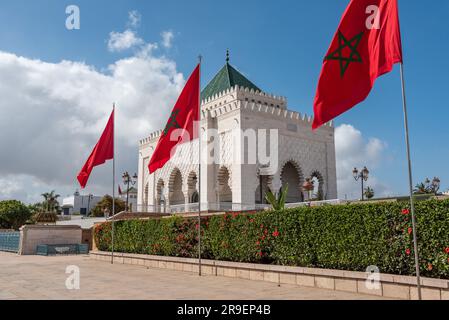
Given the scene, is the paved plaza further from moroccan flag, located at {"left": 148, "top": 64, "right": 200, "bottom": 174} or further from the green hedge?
moroccan flag, located at {"left": 148, "top": 64, "right": 200, "bottom": 174}

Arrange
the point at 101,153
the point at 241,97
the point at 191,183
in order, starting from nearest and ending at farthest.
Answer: the point at 101,153, the point at 191,183, the point at 241,97

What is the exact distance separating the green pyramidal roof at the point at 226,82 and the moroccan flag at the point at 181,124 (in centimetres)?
2823

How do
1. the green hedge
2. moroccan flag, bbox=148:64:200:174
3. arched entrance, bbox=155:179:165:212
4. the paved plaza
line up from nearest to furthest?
1. the green hedge
2. the paved plaza
3. moroccan flag, bbox=148:64:200:174
4. arched entrance, bbox=155:179:165:212

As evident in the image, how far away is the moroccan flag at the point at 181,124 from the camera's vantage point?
988cm

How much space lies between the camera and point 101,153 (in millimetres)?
13867

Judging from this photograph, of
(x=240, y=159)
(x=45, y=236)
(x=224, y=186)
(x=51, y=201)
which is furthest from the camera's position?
(x=51, y=201)

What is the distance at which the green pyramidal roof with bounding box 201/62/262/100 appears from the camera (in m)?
39.1

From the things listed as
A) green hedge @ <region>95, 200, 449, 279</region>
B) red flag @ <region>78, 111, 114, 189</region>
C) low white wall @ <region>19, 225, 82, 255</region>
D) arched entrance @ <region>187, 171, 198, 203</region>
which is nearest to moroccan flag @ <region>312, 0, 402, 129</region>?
green hedge @ <region>95, 200, 449, 279</region>

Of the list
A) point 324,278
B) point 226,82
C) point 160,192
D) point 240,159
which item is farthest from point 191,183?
point 324,278

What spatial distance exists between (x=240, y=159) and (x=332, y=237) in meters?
22.8

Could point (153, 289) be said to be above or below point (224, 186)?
below

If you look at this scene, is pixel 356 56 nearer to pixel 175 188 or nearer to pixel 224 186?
pixel 224 186

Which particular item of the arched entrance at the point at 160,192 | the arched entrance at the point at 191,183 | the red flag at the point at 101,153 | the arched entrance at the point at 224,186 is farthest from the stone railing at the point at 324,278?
the arched entrance at the point at 160,192

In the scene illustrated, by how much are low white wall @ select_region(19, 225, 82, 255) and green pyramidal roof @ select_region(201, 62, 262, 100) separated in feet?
67.8
